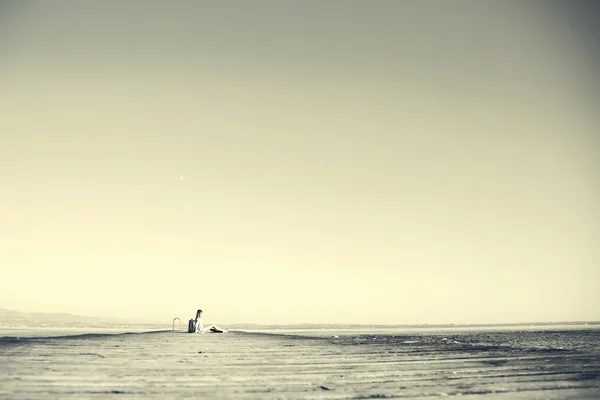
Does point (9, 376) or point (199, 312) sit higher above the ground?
point (199, 312)

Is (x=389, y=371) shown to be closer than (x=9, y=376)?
No

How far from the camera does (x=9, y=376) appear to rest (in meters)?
8.88

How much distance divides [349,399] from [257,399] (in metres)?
1.32

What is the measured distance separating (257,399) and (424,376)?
4.18 m

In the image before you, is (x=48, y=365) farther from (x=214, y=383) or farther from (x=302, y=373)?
(x=302, y=373)

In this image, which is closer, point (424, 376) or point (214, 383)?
point (214, 383)

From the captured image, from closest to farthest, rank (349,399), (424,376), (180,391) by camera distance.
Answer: (349,399)
(180,391)
(424,376)

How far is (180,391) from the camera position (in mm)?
7422

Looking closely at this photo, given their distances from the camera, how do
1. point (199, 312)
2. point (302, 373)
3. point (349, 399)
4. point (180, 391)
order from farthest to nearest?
point (199, 312) < point (302, 373) < point (180, 391) < point (349, 399)

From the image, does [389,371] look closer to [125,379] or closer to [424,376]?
[424,376]

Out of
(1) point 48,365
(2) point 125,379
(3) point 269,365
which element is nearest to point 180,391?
(2) point 125,379

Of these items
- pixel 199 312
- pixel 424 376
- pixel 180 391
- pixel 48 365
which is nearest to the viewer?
pixel 180 391

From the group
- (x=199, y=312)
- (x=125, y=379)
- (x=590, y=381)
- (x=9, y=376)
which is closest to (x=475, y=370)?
(x=590, y=381)

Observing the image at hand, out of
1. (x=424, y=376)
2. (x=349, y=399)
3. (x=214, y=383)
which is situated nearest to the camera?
(x=349, y=399)
